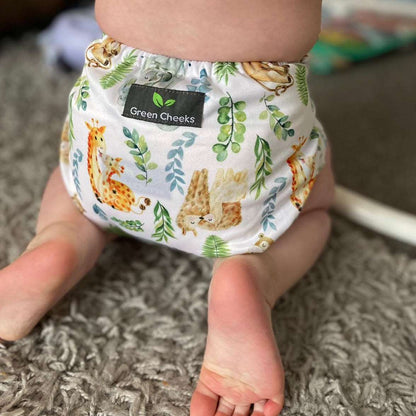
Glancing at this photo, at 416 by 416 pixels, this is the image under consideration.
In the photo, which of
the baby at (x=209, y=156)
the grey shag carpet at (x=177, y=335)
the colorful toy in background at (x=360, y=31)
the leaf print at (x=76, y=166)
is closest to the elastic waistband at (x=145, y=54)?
the baby at (x=209, y=156)

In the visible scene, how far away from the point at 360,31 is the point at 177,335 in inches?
47.6

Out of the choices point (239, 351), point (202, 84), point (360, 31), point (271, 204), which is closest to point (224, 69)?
point (202, 84)

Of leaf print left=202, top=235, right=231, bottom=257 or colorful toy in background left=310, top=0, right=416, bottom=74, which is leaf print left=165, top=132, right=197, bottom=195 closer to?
leaf print left=202, top=235, right=231, bottom=257

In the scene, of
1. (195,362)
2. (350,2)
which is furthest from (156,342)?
(350,2)

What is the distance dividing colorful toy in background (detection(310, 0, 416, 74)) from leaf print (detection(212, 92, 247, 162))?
911 millimetres

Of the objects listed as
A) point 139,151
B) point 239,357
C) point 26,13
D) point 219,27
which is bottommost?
point 26,13

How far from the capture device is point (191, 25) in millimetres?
588

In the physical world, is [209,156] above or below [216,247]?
above

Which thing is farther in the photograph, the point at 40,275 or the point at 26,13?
the point at 26,13

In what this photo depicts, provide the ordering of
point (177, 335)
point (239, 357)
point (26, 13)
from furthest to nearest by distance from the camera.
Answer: point (26, 13)
point (177, 335)
point (239, 357)

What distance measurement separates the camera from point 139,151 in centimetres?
61

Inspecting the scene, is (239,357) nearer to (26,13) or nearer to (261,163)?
(261,163)

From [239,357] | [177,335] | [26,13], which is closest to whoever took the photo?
[239,357]

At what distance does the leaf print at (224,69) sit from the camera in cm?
60
